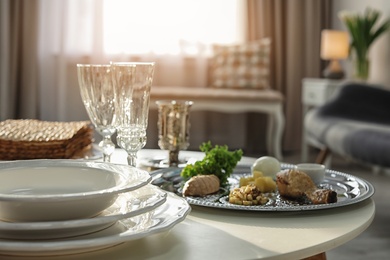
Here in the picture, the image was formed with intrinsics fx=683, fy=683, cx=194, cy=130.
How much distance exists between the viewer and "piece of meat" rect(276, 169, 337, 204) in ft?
3.45

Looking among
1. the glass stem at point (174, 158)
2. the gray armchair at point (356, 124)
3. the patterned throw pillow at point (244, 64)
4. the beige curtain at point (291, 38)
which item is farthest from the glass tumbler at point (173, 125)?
the beige curtain at point (291, 38)

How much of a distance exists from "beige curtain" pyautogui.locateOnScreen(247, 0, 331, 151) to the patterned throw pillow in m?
0.25

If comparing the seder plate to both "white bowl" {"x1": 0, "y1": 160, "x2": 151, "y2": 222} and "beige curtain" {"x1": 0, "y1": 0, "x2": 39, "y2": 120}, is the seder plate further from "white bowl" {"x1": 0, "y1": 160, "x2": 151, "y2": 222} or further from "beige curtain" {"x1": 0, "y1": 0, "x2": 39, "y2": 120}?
"beige curtain" {"x1": 0, "y1": 0, "x2": 39, "y2": 120}

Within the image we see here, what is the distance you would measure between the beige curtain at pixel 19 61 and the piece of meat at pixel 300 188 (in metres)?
3.77

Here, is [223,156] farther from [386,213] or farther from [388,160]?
[386,213]

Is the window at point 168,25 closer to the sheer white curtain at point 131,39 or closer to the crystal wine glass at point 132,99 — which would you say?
the sheer white curtain at point 131,39

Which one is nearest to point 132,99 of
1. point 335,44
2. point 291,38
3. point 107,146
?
point 107,146

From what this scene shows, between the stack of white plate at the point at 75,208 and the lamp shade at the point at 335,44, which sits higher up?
the lamp shade at the point at 335,44

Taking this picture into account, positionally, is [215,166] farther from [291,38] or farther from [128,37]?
[291,38]

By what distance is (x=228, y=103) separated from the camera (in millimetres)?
4375

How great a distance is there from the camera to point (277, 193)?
3.76ft

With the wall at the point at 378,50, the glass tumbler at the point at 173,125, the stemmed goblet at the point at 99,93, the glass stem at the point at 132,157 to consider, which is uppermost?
the wall at the point at 378,50

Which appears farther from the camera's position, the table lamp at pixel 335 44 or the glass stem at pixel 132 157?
the table lamp at pixel 335 44

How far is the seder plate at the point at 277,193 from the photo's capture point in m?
1.01
